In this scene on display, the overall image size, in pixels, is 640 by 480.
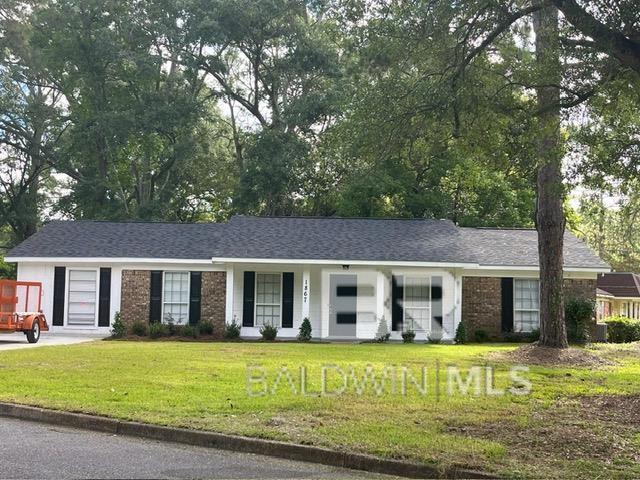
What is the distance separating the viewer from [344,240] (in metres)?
25.5

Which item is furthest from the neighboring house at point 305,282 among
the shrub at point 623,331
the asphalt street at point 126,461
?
the asphalt street at point 126,461

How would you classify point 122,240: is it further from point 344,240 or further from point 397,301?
point 397,301

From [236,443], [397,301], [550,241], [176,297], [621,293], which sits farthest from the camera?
[621,293]

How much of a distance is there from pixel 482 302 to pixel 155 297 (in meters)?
11.3

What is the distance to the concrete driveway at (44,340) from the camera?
19534 mm

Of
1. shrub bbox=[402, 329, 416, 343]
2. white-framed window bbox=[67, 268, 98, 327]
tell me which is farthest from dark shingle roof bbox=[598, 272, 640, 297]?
white-framed window bbox=[67, 268, 98, 327]

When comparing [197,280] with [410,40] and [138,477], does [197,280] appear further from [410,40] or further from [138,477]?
[138,477]

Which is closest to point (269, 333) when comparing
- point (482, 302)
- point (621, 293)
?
point (482, 302)

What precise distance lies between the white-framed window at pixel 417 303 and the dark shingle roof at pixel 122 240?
22.8 feet

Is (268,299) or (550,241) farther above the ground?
(550,241)

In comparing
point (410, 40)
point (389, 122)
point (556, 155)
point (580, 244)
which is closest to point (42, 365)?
point (389, 122)

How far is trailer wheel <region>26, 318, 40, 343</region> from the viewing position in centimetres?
2034

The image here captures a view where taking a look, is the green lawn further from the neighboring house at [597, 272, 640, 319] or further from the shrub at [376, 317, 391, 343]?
the neighboring house at [597, 272, 640, 319]

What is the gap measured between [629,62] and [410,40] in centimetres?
303
